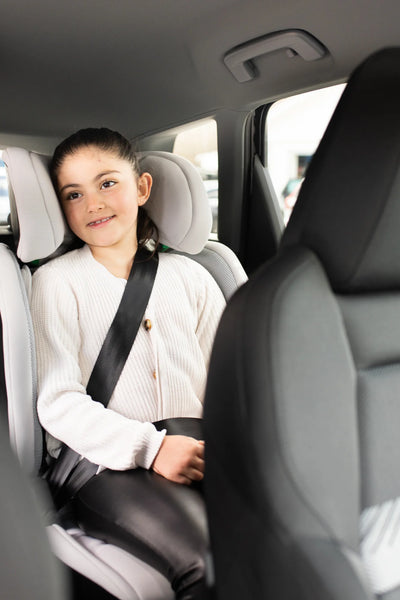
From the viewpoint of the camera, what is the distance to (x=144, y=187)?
5.56 ft

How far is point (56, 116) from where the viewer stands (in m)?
2.32

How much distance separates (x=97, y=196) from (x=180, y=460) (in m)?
0.71

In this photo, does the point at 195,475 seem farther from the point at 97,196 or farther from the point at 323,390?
the point at 97,196

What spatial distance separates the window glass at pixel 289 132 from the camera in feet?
6.23

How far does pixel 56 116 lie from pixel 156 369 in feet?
4.19

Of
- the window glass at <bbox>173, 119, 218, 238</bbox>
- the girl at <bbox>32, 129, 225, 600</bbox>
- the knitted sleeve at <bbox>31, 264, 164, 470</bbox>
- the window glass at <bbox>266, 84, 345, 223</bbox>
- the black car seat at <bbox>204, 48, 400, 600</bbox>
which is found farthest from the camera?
the window glass at <bbox>173, 119, 218, 238</bbox>

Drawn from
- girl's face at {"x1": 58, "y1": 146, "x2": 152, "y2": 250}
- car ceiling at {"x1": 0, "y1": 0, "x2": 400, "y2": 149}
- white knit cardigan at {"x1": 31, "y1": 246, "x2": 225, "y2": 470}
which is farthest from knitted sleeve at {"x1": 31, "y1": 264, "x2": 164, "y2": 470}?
car ceiling at {"x1": 0, "y1": 0, "x2": 400, "y2": 149}

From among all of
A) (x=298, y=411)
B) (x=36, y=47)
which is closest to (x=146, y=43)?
(x=36, y=47)

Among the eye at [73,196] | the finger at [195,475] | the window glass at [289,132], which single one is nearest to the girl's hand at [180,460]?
the finger at [195,475]

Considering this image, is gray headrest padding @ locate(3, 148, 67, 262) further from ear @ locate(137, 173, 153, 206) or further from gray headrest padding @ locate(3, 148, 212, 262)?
ear @ locate(137, 173, 153, 206)

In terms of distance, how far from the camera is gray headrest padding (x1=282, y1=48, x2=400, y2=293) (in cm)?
85

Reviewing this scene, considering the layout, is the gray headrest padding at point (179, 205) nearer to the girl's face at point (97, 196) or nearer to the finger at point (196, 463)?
the girl's face at point (97, 196)

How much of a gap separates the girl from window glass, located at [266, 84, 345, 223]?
0.52 metres

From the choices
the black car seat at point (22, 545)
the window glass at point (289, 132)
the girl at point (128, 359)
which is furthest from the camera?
the window glass at point (289, 132)
